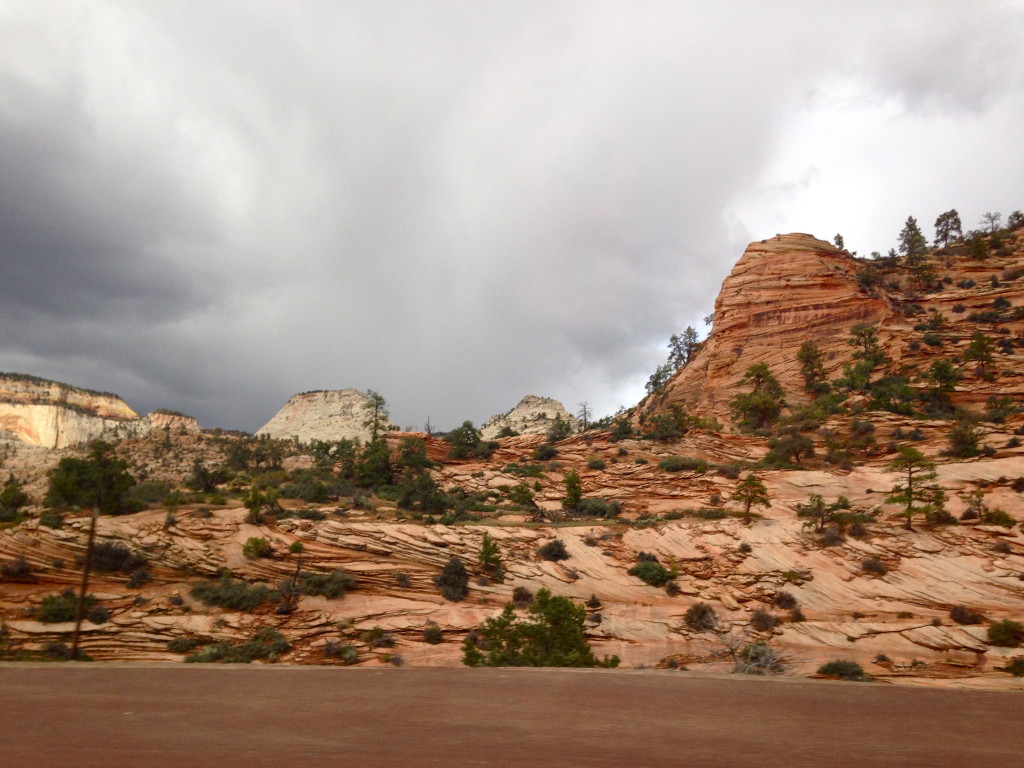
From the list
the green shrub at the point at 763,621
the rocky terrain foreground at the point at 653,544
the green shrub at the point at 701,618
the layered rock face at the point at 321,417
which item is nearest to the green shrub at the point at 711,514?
the rocky terrain foreground at the point at 653,544

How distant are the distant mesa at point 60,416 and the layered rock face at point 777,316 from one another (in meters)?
90.4

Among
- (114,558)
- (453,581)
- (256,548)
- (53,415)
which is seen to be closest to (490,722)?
(453,581)

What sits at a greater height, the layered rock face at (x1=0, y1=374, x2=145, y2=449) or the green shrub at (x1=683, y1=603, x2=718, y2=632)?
the layered rock face at (x1=0, y1=374, x2=145, y2=449)

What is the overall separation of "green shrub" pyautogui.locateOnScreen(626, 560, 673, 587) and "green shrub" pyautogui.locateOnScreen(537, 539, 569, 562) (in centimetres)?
353

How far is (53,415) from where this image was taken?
376 ft

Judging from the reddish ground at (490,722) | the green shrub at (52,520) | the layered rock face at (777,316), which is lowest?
the reddish ground at (490,722)

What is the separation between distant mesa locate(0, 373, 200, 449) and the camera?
357 feet

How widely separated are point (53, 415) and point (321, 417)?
52515mm

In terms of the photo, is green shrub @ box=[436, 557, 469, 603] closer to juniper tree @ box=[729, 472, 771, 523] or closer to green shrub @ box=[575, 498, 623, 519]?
green shrub @ box=[575, 498, 623, 519]

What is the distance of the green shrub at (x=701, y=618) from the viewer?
25.1 m

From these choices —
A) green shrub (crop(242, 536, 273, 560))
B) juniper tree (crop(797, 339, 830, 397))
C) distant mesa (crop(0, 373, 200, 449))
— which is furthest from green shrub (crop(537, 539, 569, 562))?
distant mesa (crop(0, 373, 200, 449))

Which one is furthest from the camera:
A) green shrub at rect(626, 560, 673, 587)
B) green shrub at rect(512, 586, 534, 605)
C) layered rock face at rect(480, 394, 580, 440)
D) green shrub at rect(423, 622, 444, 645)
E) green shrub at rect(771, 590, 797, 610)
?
layered rock face at rect(480, 394, 580, 440)

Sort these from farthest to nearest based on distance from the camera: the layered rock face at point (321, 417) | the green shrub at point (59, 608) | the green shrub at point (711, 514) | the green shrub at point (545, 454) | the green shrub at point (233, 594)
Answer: the layered rock face at point (321, 417), the green shrub at point (545, 454), the green shrub at point (711, 514), the green shrub at point (233, 594), the green shrub at point (59, 608)

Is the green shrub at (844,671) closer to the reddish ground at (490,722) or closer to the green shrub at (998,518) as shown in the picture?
the reddish ground at (490,722)
